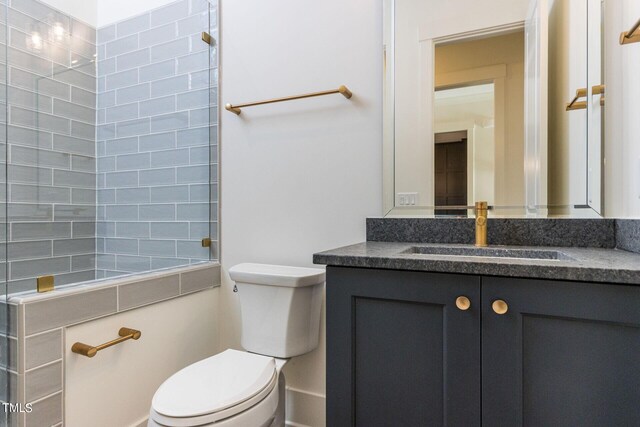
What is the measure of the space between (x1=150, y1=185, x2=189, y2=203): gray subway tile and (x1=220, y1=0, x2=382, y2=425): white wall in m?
0.21

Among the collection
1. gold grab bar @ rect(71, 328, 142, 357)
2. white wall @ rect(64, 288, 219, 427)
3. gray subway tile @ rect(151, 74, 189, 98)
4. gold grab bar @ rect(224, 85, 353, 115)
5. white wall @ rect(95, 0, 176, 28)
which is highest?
white wall @ rect(95, 0, 176, 28)

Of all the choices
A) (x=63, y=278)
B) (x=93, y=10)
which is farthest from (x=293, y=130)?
(x=93, y=10)

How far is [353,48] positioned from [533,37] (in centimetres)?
70

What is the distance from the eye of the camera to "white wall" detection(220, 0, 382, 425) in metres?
1.60

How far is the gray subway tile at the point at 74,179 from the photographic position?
6.10 ft

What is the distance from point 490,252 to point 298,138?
968 millimetres

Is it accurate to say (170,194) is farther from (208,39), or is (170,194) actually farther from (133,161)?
(208,39)

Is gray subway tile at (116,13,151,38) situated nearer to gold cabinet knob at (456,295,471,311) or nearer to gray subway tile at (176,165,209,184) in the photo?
gray subway tile at (176,165,209,184)

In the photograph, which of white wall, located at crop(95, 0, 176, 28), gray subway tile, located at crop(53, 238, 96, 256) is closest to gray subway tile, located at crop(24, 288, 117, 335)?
gray subway tile, located at crop(53, 238, 96, 256)

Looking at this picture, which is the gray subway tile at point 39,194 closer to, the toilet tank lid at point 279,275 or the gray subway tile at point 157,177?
the gray subway tile at point 157,177

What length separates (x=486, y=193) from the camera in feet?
4.66

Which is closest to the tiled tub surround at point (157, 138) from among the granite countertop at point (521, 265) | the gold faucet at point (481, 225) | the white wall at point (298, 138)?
the white wall at point (298, 138)

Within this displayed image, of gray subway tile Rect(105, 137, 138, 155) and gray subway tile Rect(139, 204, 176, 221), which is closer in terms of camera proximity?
gray subway tile Rect(139, 204, 176, 221)

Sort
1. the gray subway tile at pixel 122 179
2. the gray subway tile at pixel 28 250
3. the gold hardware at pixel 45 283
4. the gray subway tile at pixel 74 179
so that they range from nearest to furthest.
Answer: the gold hardware at pixel 45 283 < the gray subway tile at pixel 28 250 < the gray subway tile at pixel 74 179 < the gray subway tile at pixel 122 179
